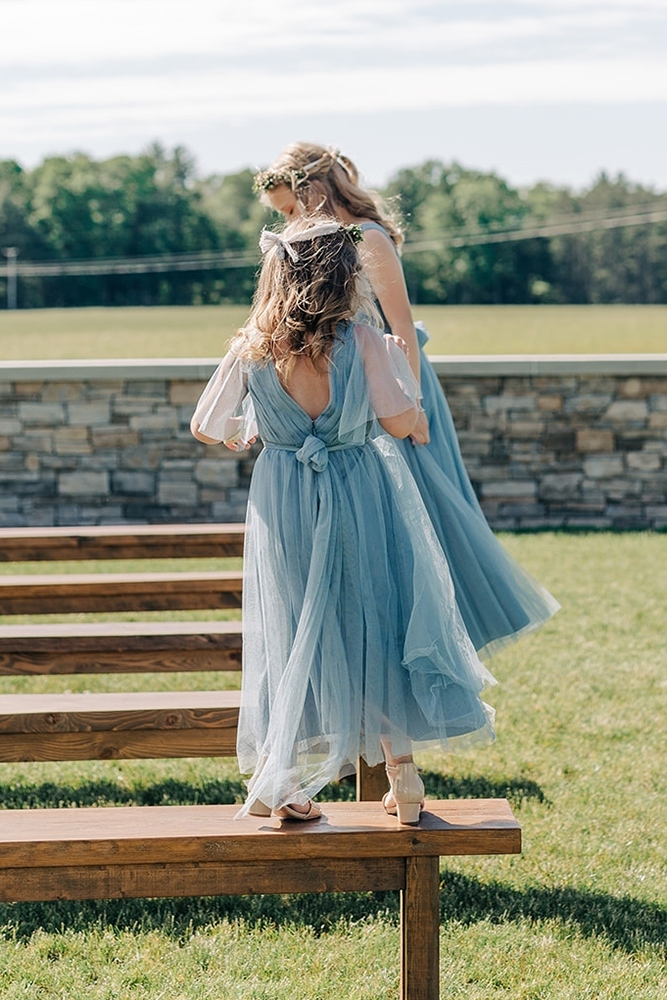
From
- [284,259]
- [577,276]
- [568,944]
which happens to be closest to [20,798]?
[568,944]

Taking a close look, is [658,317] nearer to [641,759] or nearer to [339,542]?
[641,759]

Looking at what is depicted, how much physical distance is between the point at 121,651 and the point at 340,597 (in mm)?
1799

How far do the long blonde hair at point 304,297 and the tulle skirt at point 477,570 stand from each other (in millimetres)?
1004

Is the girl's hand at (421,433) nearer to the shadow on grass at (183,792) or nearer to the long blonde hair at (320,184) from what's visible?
the long blonde hair at (320,184)

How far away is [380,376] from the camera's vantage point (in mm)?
2988

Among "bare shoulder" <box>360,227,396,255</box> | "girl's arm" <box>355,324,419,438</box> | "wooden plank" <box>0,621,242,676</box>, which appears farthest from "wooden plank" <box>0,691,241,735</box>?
"bare shoulder" <box>360,227,396,255</box>

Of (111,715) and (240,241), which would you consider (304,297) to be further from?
(240,241)

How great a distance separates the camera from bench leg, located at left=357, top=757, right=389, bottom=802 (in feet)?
13.0

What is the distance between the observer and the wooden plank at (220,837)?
2.71 metres

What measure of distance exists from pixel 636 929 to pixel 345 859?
119 centimetres

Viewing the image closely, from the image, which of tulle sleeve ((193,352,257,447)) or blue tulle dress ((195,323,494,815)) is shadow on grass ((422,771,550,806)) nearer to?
blue tulle dress ((195,323,494,815))

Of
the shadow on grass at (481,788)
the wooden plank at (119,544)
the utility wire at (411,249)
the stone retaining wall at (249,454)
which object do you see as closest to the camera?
the shadow on grass at (481,788)

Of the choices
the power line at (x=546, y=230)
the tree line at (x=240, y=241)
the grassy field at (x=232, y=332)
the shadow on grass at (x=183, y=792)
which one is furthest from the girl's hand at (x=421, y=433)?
the power line at (x=546, y=230)

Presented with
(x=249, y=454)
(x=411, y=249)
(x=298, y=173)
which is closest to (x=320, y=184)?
(x=298, y=173)
